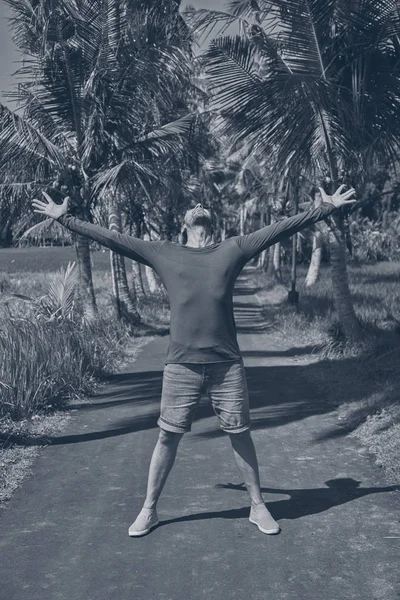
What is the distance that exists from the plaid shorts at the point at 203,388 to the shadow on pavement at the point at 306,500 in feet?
2.44

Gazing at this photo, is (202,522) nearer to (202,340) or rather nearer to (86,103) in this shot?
(202,340)

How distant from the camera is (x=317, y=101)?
37.1 feet

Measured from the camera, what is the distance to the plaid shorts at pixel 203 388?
4.62m

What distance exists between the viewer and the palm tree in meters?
11.3

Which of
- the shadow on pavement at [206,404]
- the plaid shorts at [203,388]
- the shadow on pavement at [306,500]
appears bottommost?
the shadow on pavement at [206,404]

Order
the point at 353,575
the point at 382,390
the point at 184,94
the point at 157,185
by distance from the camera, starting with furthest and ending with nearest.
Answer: the point at 184,94 < the point at 157,185 < the point at 382,390 < the point at 353,575

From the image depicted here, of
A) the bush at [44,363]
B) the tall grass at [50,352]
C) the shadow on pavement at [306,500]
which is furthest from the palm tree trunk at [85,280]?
the shadow on pavement at [306,500]

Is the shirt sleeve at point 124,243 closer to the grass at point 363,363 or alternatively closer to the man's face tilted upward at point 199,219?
the man's face tilted upward at point 199,219

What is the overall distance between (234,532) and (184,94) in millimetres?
17882

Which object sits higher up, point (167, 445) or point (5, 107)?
point (5, 107)

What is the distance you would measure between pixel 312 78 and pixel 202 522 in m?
7.98

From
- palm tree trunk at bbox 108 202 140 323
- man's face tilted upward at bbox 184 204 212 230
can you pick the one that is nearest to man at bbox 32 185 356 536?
man's face tilted upward at bbox 184 204 212 230

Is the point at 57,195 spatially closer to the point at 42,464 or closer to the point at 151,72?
the point at 151,72

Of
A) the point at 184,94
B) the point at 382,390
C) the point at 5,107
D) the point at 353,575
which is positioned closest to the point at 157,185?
the point at 5,107
